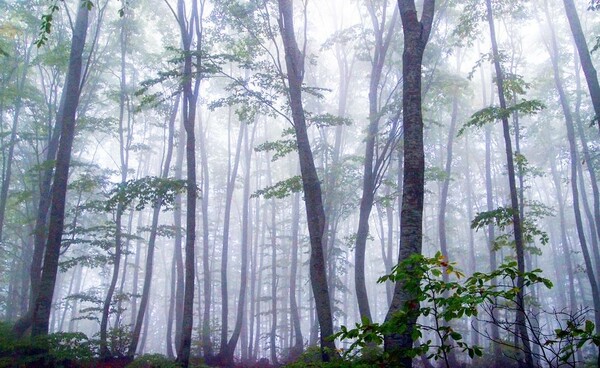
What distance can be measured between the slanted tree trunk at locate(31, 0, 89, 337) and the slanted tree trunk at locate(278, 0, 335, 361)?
15.8 feet

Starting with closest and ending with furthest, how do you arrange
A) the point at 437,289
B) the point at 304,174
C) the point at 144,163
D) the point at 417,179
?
1. the point at 437,289
2. the point at 417,179
3. the point at 304,174
4. the point at 144,163

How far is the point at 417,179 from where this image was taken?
5504 mm

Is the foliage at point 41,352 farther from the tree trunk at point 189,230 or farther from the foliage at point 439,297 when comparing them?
→ the foliage at point 439,297

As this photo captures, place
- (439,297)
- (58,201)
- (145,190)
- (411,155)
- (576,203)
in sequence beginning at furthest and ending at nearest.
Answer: (576,203)
(58,201)
(145,190)
(411,155)
(439,297)

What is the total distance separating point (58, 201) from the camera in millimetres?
10820

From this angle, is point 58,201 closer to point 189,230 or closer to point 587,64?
point 189,230

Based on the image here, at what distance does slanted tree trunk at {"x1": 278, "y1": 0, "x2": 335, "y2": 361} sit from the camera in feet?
28.5

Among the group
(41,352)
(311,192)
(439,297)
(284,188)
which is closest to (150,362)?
(41,352)

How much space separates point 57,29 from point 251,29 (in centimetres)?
1137

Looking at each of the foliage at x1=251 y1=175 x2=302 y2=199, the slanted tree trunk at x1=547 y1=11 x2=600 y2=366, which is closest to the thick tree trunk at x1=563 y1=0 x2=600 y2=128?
the slanted tree trunk at x1=547 y1=11 x2=600 y2=366

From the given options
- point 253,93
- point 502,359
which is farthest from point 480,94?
point 253,93

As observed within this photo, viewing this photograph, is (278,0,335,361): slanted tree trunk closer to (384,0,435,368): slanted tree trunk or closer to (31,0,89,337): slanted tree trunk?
(384,0,435,368): slanted tree trunk

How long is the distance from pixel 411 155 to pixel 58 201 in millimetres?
9278

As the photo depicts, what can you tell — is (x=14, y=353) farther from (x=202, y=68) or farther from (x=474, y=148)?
(x=474, y=148)
